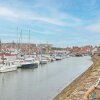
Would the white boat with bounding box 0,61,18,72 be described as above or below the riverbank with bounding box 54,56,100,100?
below

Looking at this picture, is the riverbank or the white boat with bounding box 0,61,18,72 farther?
the white boat with bounding box 0,61,18,72

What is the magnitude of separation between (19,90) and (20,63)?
34676 millimetres

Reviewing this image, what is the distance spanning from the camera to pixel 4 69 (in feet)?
179

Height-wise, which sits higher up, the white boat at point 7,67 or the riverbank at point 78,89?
the riverbank at point 78,89

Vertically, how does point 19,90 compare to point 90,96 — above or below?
Result: below

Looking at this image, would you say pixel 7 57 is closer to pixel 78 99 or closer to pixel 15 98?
pixel 15 98

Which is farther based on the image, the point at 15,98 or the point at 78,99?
the point at 15,98

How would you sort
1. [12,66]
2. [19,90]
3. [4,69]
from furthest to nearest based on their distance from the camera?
[12,66] < [4,69] < [19,90]

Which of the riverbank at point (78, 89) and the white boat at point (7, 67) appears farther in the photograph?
the white boat at point (7, 67)

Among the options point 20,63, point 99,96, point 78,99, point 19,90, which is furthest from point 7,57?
point 99,96

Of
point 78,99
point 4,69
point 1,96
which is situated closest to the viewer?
point 78,99

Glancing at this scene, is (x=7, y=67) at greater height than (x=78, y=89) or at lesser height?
lesser

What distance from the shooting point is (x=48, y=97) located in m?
27.0

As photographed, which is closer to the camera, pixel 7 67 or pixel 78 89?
pixel 78 89
